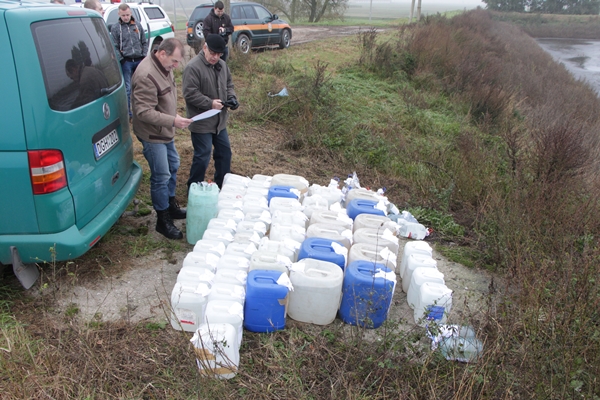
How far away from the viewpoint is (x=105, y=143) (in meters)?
3.34

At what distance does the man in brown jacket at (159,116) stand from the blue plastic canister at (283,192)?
0.94 meters

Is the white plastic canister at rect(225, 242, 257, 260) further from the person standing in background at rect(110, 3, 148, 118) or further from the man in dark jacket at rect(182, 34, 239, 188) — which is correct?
the person standing in background at rect(110, 3, 148, 118)

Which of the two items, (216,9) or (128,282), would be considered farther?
(216,9)

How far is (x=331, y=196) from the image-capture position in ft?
14.8

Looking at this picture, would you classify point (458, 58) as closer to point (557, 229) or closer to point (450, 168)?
point (450, 168)

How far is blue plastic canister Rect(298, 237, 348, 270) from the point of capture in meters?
3.27

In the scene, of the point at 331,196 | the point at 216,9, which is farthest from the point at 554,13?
the point at 331,196

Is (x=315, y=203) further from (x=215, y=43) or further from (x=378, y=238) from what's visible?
(x=215, y=43)

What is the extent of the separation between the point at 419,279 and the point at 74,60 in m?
2.89

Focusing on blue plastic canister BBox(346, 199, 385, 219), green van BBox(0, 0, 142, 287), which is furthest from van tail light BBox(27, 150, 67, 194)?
blue plastic canister BBox(346, 199, 385, 219)

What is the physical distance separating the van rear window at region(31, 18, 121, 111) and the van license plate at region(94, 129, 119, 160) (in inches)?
12.1

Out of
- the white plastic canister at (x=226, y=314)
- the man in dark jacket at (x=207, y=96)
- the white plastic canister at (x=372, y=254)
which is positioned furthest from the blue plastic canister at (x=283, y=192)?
the white plastic canister at (x=226, y=314)

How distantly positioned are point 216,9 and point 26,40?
6.95 meters

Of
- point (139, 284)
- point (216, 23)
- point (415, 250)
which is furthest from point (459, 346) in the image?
point (216, 23)
